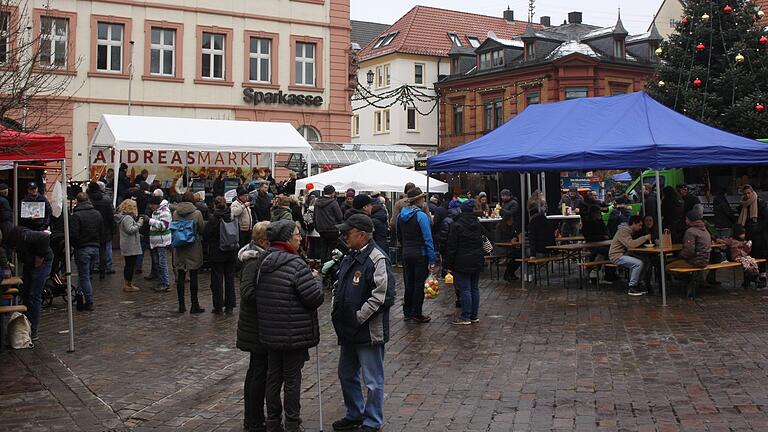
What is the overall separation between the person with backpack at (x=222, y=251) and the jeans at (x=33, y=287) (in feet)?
7.58

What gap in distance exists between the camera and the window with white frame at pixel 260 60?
3183 cm

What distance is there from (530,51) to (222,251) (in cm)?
4217

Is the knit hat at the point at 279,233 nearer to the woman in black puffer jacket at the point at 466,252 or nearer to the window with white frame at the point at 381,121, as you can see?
the woman in black puffer jacket at the point at 466,252

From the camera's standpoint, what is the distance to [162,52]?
30.3 meters

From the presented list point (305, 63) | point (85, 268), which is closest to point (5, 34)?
point (85, 268)

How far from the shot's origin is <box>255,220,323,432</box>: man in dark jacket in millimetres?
5930

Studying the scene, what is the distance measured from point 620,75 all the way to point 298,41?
82.0ft

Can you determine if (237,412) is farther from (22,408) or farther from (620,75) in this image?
(620,75)

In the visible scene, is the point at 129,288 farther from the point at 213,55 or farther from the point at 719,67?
the point at 213,55

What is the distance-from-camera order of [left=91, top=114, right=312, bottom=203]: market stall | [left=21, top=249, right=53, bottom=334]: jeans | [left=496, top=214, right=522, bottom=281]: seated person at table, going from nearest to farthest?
[left=21, top=249, right=53, bottom=334]: jeans
[left=496, top=214, right=522, bottom=281]: seated person at table
[left=91, top=114, right=312, bottom=203]: market stall

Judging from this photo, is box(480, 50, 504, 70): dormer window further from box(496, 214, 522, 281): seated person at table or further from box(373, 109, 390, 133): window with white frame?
box(496, 214, 522, 281): seated person at table

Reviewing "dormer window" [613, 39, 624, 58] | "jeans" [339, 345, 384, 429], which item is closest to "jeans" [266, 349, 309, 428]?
"jeans" [339, 345, 384, 429]

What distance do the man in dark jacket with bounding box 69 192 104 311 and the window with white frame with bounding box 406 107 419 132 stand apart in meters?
45.5

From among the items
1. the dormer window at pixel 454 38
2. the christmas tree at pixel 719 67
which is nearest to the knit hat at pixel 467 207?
the christmas tree at pixel 719 67
